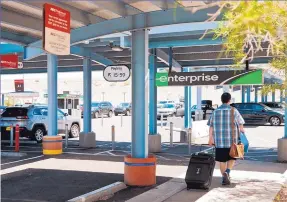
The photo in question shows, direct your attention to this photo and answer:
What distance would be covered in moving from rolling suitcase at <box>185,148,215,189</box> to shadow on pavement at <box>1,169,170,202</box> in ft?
3.04

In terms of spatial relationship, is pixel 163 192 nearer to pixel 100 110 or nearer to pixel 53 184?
pixel 53 184

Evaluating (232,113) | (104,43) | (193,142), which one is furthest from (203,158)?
(193,142)

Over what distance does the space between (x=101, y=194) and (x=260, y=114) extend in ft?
70.5

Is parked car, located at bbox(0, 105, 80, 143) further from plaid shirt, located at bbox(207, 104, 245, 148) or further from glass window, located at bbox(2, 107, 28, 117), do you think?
plaid shirt, located at bbox(207, 104, 245, 148)

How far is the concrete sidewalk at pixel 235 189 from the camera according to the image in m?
7.42

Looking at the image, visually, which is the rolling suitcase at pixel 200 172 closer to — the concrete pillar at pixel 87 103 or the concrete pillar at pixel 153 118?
the concrete pillar at pixel 153 118

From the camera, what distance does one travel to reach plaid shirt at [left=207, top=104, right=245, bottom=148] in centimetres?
807

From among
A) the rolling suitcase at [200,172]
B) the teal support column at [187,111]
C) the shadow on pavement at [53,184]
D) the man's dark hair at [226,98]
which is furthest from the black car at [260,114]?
the rolling suitcase at [200,172]

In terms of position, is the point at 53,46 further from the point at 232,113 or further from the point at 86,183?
the point at 232,113

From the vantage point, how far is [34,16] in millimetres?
10281

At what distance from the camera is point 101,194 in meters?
7.57

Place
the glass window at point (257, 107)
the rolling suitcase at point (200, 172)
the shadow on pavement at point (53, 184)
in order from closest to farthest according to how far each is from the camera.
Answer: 1. the shadow on pavement at point (53, 184)
2. the rolling suitcase at point (200, 172)
3. the glass window at point (257, 107)

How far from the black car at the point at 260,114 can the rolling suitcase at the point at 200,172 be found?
20.1 m

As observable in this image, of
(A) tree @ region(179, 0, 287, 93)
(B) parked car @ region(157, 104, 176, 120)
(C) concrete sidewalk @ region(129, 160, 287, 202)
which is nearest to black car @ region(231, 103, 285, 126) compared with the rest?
(B) parked car @ region(157, 104, 176, 120)
